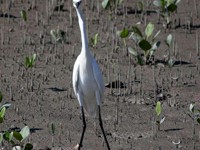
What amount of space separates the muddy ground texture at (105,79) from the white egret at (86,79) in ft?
1.30

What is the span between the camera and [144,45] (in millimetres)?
11258

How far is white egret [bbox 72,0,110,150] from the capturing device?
29.4 ft

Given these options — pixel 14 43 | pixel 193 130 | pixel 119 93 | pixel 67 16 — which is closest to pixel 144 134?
pixel 193 130

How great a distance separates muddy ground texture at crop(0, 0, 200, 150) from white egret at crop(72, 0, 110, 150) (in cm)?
40

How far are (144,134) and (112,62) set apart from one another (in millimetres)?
2310

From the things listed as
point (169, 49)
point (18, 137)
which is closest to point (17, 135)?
point (18, 137)

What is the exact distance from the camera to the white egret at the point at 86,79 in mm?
8969

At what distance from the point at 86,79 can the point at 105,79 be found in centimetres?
210

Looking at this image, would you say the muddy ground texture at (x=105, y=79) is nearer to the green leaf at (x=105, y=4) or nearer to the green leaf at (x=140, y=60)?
the green leaf at (x=140, y=60)

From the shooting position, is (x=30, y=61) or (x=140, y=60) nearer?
(x=30, y=61)

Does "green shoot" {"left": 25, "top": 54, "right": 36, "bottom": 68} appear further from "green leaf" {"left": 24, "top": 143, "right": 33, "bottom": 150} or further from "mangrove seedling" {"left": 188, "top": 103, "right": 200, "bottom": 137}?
"green leaf" {"left": 24, "top": 143, "right": 33, "bottom": 150}

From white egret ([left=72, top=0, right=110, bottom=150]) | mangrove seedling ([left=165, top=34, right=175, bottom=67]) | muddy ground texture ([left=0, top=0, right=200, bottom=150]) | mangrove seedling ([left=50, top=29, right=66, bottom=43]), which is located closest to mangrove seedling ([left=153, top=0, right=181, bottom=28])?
muddy ground texture ([left=0, top=0, right=200, bottom=150])

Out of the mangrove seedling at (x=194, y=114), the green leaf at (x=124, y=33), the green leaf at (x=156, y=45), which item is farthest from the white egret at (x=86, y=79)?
the green leaf at (x=124, y=33)

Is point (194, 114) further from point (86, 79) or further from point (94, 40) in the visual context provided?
point (94, 40)
